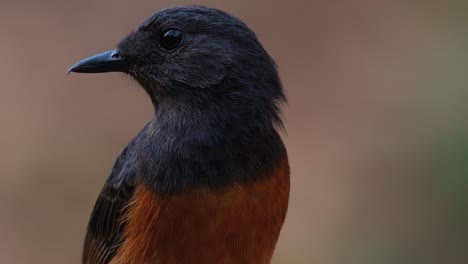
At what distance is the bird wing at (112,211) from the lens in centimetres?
484

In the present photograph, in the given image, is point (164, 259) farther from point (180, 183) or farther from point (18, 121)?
point (18, 121)

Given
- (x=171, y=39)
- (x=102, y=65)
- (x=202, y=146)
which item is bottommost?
(x=202, y=146)

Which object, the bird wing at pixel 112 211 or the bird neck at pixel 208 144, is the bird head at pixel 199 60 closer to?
the bird neck at pixel 208 144

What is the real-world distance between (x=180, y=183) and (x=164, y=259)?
0.40 meters

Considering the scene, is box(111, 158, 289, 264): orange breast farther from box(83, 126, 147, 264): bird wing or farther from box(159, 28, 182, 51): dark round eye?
box(159, 28, 182, 51): dark round eye

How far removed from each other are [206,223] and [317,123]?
189 inches

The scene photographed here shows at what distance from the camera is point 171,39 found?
469cm

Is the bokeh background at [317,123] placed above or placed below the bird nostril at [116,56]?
below

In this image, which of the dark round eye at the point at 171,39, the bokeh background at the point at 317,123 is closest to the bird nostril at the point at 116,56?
the dark round eye at the point at 171,39

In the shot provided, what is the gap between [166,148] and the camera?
4547mm

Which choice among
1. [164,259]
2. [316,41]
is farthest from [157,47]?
[316,41]

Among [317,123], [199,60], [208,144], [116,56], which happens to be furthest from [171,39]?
[317,123]

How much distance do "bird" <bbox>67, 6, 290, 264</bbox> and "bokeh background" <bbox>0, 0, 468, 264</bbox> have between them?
116 inches

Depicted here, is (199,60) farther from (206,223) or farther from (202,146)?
(206,223)
